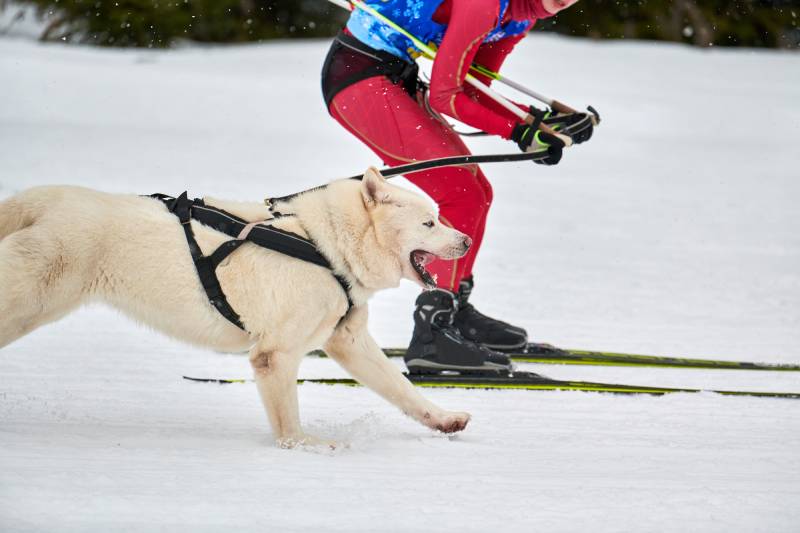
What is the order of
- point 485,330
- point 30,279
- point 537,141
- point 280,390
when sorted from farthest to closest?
point 485,330 < point 537,141 < point 280,390 < point 30,279

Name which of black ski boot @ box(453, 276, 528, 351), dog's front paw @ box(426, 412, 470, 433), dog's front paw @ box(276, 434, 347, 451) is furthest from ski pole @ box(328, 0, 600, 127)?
dog's front paw @ box(276, 434, 347, 451)

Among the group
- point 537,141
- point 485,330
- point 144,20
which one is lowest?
point 485,330

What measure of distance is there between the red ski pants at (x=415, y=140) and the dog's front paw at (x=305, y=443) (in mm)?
1447

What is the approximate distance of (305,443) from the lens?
142 inches

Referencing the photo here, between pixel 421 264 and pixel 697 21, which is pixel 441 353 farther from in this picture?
pixel 697 21

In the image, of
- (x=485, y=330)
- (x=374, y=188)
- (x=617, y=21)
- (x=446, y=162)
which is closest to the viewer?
(x=374, y=188)

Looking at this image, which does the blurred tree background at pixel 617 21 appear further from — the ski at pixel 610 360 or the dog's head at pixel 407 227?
the dog's head at pixel 407 227

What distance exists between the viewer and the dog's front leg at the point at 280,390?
11.7 ft

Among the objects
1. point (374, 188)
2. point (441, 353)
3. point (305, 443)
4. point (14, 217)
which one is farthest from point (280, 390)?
point (441, 353)

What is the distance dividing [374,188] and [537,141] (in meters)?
1.08

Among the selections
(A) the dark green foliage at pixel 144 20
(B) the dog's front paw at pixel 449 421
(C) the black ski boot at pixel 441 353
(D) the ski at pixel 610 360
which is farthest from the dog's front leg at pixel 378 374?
(A) the dark green foliage at pixel 144 20

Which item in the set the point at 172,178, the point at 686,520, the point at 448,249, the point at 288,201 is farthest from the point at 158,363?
the point at 172,178

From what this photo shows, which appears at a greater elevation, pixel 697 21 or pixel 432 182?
pixel 697 21

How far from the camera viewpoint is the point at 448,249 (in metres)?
3.82
